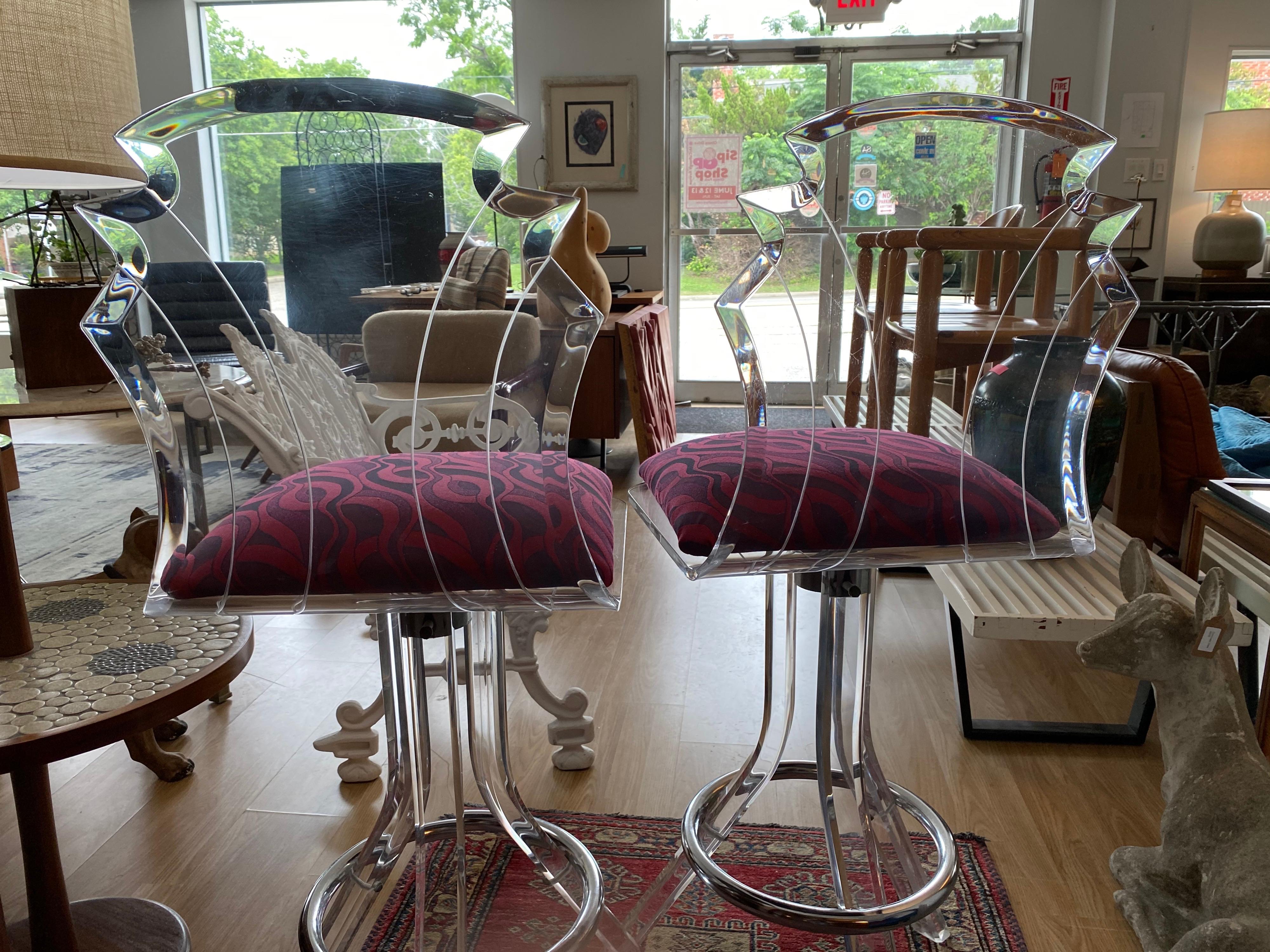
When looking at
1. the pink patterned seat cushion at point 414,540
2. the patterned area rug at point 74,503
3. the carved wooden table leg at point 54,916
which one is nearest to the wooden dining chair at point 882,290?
the pink patterned seat cushion at point 414,540

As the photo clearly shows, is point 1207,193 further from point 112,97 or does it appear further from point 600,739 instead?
point 112,97

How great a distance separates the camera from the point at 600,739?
1.84 metres

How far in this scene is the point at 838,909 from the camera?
3.52 feet

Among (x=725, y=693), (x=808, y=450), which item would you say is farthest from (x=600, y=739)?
(x=808, y=450)

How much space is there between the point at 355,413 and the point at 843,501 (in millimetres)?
475

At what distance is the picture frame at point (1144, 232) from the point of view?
5293mm

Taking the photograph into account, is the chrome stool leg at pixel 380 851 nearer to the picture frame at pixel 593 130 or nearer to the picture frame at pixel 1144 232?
the picture frame at pixel 593 130

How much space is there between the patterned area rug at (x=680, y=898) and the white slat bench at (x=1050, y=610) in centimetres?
37

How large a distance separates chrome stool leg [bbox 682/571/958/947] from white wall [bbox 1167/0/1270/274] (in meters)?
5.38

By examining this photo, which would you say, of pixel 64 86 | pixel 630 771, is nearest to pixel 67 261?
pixel 64 86

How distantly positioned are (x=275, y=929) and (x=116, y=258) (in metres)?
1.00

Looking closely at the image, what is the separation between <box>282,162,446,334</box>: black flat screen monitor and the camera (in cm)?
78

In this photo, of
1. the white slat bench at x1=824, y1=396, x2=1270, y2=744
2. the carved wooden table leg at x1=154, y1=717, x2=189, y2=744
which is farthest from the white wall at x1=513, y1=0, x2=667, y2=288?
the carved wooden table leg at x1=154, y1=717, x2=189, y2=744

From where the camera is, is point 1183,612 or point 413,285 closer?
point 413,285
